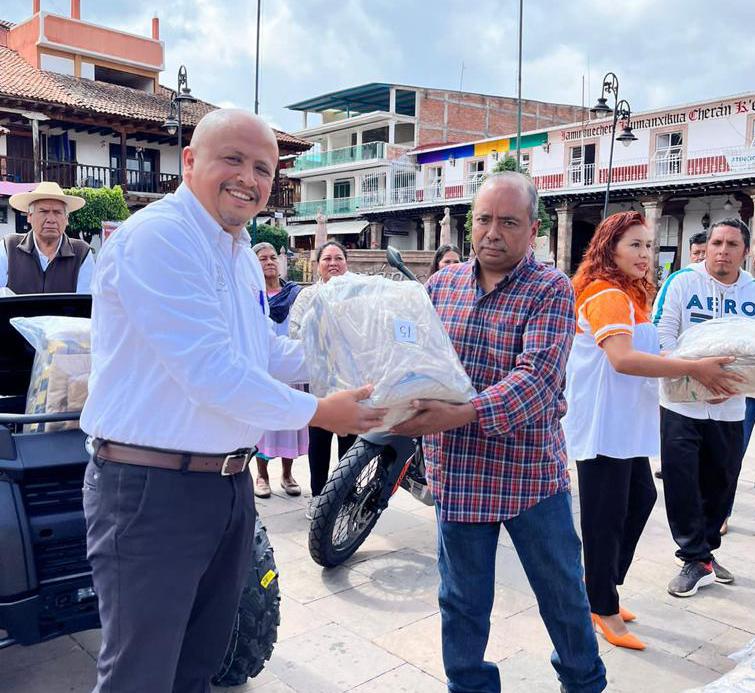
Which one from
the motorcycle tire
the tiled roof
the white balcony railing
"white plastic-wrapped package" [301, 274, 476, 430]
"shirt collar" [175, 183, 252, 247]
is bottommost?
the motorcycle tire

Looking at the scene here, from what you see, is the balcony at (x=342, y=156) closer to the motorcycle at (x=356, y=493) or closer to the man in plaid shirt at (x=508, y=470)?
the motorcycle at (x=356, y=493)

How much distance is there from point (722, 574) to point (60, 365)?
3391 millimetres

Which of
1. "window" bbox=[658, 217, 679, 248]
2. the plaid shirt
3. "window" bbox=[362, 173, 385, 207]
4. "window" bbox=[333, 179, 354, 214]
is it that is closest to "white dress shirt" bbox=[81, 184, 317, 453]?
the plaid shirt

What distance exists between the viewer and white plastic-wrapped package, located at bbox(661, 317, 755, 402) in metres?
2.96

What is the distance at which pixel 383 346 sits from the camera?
1966mm

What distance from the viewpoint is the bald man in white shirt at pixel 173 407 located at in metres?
1.70

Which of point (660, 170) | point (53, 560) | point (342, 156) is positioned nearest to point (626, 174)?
point (660, 170)

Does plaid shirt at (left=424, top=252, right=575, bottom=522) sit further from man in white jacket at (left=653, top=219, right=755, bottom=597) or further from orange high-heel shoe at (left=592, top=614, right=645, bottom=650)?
man in white jacket at (left=653, top=219, right=755, bottom=597)

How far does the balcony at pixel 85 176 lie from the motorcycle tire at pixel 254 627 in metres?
27.1

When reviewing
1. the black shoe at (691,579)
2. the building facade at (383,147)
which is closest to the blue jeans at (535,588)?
the black shoe at (691,579)

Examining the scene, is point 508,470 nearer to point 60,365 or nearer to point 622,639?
point 622,639

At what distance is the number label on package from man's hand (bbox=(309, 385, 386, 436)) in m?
0.15

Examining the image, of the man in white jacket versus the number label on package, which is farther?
the man in white jacket

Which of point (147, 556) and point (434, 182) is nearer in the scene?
point (147, 556)
